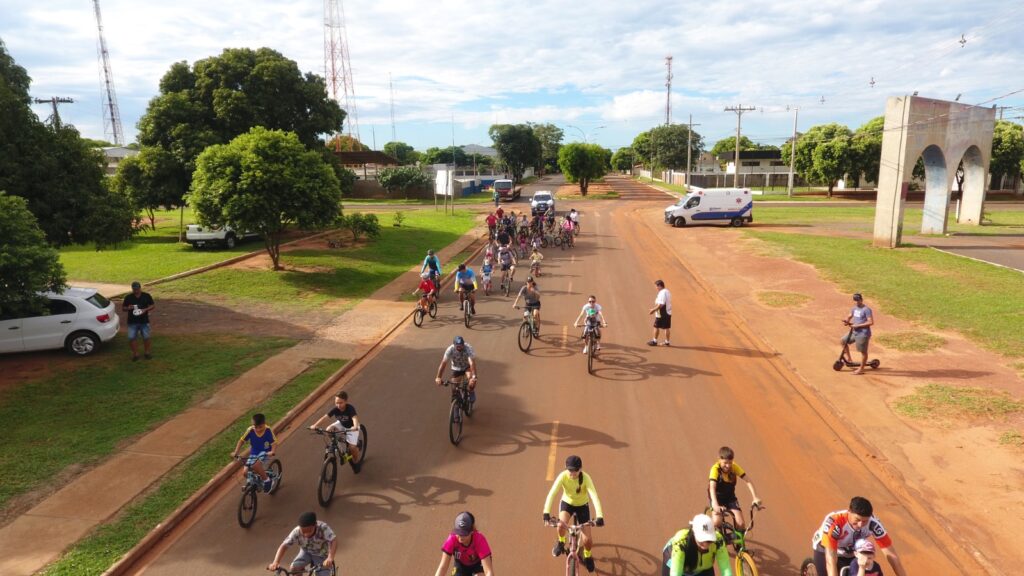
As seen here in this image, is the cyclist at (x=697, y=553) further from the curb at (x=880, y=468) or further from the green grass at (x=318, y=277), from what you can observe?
the green grass at (x=318, y=277)

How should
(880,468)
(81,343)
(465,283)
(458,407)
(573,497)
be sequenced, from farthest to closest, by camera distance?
1. (465,283)
2. (81,343)
3. (458,407)
4. (880,468)
5. (573,497)

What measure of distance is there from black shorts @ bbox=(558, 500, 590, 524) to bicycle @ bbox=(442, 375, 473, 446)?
134 inches

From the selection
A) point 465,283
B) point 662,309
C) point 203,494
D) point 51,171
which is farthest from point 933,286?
point 51,171

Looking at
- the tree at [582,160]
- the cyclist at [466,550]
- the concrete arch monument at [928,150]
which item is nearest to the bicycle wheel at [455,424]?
the cyclist at [466,550]

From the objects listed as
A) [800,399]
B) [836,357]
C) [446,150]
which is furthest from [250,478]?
[446,150]

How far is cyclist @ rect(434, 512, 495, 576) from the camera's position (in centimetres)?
608

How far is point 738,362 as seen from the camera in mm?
14375

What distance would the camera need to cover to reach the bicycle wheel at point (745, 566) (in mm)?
6266

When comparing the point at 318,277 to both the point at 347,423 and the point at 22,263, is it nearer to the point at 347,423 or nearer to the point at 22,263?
the point at 22,263

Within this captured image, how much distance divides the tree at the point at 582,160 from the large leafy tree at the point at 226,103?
34912mm

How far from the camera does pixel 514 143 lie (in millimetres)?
92688

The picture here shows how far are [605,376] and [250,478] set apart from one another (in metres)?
7.74

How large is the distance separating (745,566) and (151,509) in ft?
25.1

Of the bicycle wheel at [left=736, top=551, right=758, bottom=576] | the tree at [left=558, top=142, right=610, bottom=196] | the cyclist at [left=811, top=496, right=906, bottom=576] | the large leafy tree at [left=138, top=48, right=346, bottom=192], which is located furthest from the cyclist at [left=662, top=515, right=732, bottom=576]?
the tree at [left=558, top=142, right=610, bottom=196]
